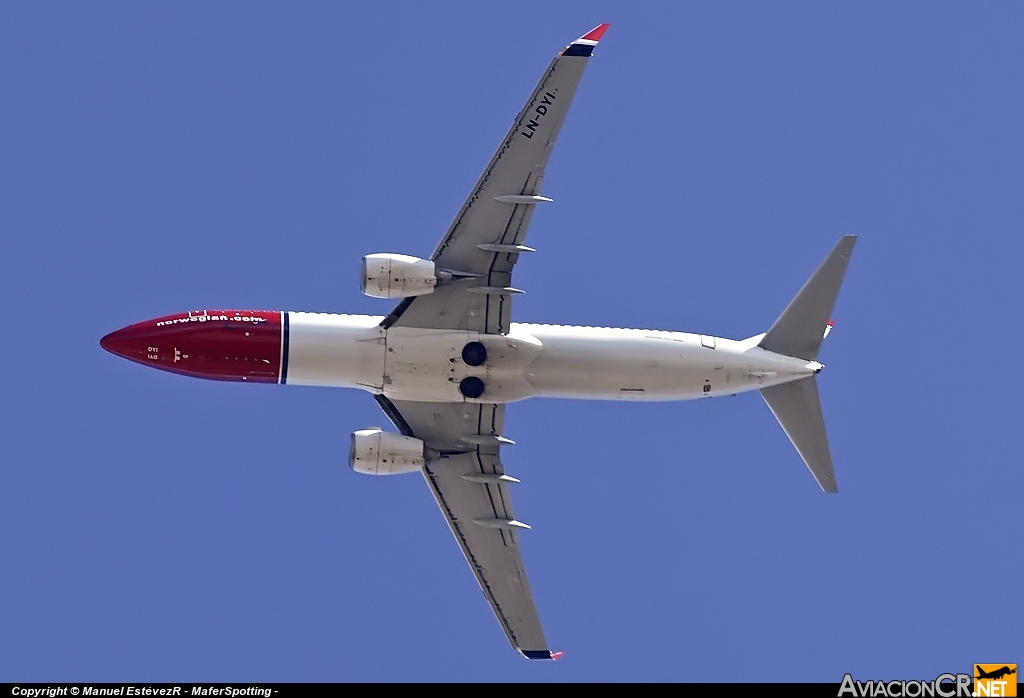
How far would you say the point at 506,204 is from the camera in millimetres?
63219

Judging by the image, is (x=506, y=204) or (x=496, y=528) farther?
(x=496, y=528)

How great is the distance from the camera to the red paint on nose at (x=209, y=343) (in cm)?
6425

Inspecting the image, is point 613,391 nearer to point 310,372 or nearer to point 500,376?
point 500,376

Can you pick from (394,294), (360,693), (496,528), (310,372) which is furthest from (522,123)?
(360,693)

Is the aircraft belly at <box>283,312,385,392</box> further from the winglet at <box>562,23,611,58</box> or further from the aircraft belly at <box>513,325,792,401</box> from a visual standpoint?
the winglet at <box>562,23,611,58</box>

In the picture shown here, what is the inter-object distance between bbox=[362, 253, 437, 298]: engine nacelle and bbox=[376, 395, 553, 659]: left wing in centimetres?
535

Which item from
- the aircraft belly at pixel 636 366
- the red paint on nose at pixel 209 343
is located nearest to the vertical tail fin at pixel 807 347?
the aircraft belly at pixel 636 366

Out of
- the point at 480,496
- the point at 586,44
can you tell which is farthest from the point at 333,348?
the point at 586,44

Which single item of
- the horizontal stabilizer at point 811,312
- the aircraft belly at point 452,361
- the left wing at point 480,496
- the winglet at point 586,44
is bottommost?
the left wing at point 480,496

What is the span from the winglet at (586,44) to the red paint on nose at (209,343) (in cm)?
1495

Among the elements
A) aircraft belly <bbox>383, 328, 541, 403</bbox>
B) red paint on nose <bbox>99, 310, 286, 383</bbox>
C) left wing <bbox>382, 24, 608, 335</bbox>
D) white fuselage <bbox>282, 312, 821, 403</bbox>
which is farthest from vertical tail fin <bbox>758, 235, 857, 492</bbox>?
red paint on nose <bbox>99, 310, 286, 383</bbox>

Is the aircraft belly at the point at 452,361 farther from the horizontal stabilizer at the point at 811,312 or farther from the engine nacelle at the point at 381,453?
the horizontal stabilizer at the point at 811,312

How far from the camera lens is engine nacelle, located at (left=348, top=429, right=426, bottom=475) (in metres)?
65.4

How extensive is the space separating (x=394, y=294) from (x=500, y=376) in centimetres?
528
